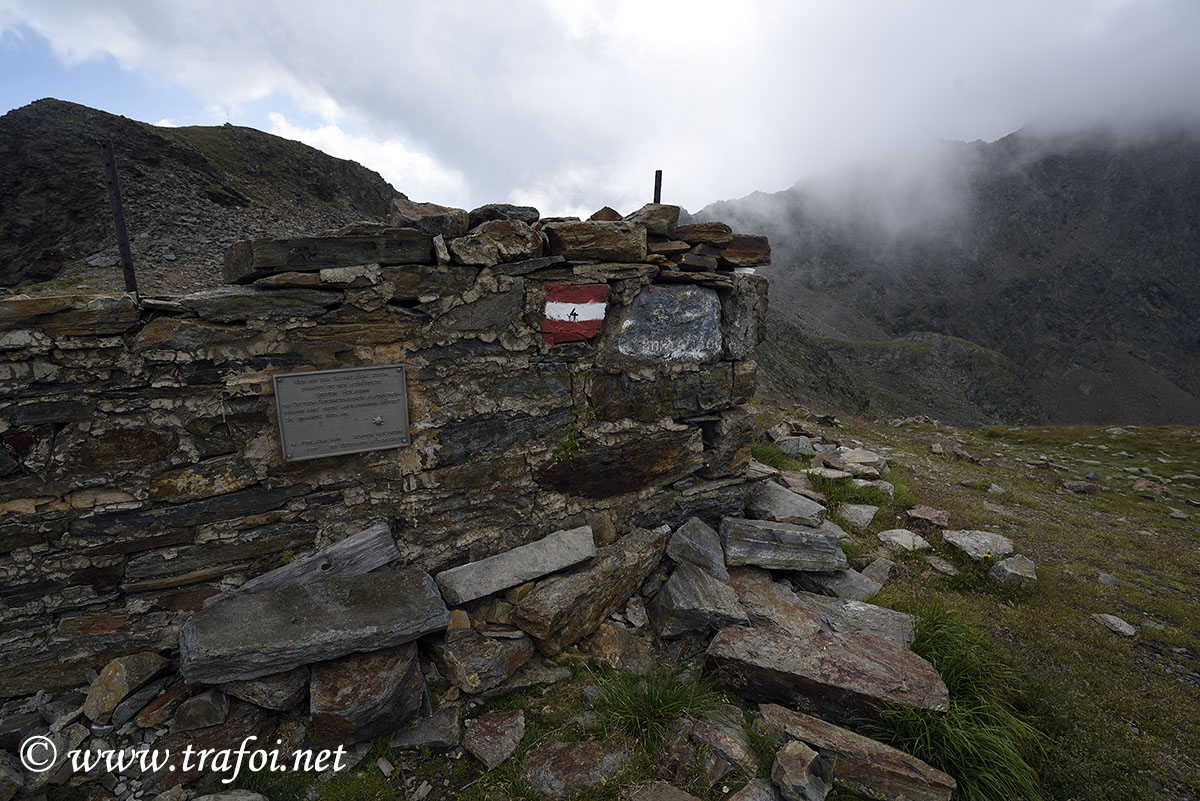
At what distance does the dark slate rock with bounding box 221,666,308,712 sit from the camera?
317cm

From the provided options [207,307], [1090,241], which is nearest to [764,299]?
[207,307]

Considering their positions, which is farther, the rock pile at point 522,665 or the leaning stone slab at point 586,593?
the leaning stone slab at point 586,593

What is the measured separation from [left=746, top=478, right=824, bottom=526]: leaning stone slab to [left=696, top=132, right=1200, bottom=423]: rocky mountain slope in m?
71.0

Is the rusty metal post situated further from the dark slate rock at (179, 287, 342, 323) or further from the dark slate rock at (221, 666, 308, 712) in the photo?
the dark slate rock at (221, 666, 308, 712)

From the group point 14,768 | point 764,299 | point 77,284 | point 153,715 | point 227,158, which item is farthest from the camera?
point 227,158

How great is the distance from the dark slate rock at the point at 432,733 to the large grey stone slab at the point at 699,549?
232cm

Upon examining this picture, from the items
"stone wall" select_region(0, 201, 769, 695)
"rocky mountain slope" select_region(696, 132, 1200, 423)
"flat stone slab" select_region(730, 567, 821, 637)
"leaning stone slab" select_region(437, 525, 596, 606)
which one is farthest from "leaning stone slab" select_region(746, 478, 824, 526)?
"rocky mountain slope" select_region(696, 132, 1200, 423)

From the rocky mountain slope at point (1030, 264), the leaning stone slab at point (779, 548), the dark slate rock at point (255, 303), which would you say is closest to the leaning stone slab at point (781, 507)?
the leaning stone slab at point (779, 548)

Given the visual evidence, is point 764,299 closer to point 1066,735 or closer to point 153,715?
point 1066,735

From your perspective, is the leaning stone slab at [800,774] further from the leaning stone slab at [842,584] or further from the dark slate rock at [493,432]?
the dark slate rock at [493,432]

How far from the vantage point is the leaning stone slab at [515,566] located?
400 cm

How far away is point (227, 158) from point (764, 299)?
110 feet

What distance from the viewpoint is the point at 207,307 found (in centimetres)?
330

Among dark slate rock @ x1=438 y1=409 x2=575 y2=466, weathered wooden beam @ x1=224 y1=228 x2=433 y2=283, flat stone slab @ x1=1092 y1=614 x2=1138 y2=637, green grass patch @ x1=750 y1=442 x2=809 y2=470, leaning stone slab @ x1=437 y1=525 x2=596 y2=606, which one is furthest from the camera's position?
green grass patch @ x1=750 y1=442 x2=809 y2=470
